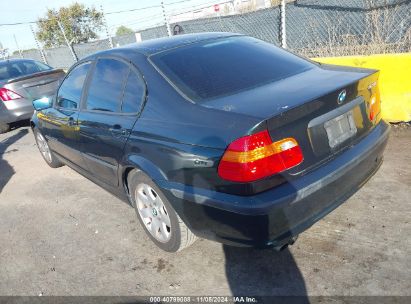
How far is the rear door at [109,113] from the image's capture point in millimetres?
2871

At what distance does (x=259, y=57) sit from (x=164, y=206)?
1.48m

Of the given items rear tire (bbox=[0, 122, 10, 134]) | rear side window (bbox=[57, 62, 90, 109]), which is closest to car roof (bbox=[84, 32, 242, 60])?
rear side window (bbox=[57, 62, 90, 109])

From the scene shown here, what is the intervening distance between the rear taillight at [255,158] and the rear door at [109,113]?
101cm

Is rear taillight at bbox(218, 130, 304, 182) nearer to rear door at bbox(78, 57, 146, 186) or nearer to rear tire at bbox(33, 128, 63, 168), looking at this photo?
rear door at bbox(78, 57, 146, 186)

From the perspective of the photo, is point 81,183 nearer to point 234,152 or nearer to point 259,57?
point 259,57

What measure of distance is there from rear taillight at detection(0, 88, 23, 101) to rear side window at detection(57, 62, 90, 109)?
3.93 m

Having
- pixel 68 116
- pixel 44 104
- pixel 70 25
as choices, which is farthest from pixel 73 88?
pixel 70 25

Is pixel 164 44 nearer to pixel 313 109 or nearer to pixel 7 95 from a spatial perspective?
pixel 313 109

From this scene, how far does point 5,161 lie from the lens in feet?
20.9

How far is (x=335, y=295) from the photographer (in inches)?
90.4

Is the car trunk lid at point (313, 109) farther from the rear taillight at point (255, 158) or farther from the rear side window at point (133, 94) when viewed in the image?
the rear side window at point (133, 94)

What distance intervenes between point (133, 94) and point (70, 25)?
101 feet

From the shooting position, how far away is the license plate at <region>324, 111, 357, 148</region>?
2.35 meters

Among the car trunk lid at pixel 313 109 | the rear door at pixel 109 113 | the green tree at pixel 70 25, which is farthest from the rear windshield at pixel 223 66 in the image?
the green tree at pixel 70 25
